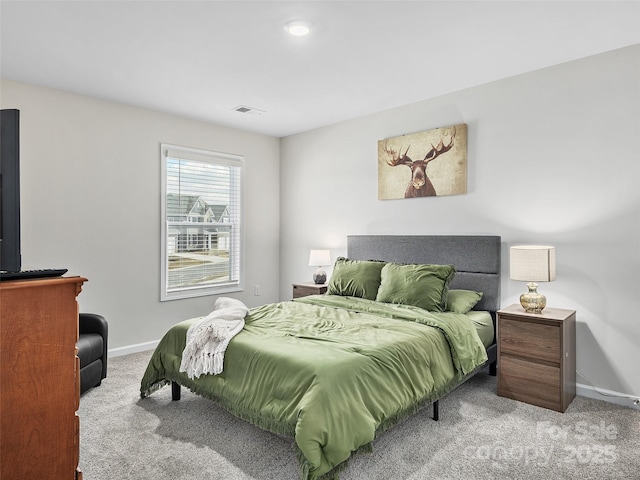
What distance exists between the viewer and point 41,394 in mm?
1305

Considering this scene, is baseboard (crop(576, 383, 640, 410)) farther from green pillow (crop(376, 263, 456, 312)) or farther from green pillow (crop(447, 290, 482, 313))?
green pillow (crop(376, 263, 456, 312))

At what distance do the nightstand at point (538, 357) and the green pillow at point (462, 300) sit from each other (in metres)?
0.30

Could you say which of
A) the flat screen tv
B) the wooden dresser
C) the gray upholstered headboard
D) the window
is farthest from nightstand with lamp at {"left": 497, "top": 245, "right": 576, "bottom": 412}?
the window

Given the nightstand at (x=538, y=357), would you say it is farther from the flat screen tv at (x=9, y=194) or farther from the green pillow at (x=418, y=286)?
the flat screen tv at (x=9, y=194)

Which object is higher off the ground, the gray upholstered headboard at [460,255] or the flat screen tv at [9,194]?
the flat screen tv at [9,194]

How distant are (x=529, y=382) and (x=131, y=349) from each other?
12.0 feet

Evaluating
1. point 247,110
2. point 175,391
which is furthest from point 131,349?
point 247,110

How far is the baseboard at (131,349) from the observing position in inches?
159

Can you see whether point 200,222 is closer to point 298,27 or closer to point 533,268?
point 298,27

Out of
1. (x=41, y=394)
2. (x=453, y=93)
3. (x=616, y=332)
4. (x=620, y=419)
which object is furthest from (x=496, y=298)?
(x=41, y=394)

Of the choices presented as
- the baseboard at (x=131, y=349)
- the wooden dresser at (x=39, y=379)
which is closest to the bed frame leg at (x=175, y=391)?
the baseboard at (x=131, y=349)

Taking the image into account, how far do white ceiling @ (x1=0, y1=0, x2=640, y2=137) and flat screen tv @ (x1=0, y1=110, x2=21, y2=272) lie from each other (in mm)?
1458

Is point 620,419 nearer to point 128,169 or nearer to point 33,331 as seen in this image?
point 33,331
